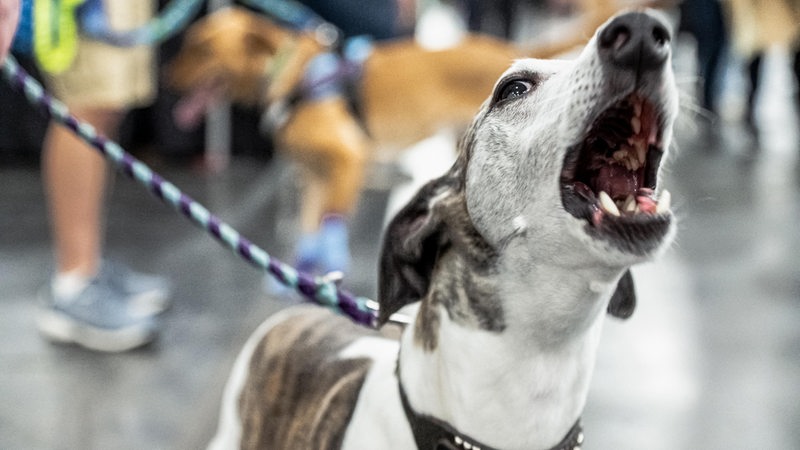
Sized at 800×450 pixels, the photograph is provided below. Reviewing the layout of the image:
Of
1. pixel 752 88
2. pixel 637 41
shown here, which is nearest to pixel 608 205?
pixel 637 41

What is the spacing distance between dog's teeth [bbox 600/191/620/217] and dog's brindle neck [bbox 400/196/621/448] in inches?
5.2

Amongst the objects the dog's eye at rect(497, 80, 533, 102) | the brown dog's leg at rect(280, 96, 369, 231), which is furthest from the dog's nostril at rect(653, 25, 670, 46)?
the brown dog's leg at rect(280, 96, 369, 231)

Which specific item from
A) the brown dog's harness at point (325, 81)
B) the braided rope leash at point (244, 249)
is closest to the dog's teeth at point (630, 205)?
the braided rope leash at point (244, 249)

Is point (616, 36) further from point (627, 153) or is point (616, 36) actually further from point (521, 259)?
point (521, 259)

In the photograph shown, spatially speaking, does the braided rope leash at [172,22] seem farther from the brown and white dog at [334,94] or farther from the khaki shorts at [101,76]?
the brown and white dog at [334,94]

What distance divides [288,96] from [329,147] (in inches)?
10.4

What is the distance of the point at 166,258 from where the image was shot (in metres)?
3.53

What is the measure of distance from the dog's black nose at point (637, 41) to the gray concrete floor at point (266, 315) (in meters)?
0.18

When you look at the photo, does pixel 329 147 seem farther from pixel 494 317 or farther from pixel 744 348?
pixel 494 317

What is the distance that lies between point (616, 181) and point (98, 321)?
6.94ft

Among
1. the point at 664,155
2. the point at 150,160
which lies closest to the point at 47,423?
the point at 664,155

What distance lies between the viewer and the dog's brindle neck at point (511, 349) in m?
1.02

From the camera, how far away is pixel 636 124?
2.96 feet

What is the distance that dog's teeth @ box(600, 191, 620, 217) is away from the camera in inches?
33.9
